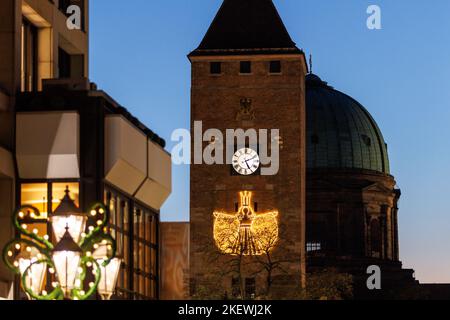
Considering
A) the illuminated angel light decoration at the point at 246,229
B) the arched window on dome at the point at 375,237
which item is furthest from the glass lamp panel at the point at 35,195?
the arched window on dome at the point at 375,237

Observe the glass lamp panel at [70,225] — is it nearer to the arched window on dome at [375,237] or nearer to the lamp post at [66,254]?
the lamp post at [66,254]

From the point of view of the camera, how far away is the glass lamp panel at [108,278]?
3672cm

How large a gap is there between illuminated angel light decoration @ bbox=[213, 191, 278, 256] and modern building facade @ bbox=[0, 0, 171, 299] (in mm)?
76034

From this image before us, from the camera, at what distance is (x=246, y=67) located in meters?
135

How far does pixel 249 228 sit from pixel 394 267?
47.6 metres

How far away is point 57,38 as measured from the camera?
55.8 metres

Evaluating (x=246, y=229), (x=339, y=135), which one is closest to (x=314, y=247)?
(x=339, y=135)

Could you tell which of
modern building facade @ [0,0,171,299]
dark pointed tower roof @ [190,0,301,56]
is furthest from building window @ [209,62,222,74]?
modern building facade @ [0,0,171,299]

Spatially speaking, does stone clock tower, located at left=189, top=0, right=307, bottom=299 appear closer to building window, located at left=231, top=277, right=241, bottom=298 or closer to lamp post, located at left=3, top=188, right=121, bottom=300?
building window, located at left=231, top=277, right=241, bottom=298

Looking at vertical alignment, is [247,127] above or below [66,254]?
above

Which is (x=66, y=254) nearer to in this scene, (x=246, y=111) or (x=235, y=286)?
(x=235, y=286)

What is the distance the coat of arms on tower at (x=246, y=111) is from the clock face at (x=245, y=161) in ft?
7.04

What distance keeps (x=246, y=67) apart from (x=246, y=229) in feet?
37.2
